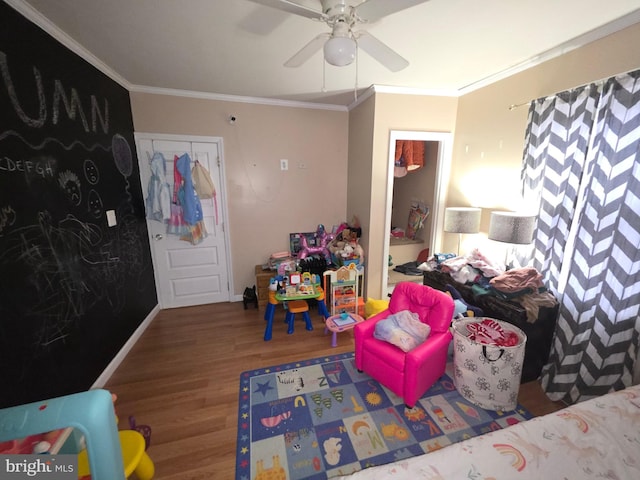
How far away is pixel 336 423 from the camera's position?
5.63ft

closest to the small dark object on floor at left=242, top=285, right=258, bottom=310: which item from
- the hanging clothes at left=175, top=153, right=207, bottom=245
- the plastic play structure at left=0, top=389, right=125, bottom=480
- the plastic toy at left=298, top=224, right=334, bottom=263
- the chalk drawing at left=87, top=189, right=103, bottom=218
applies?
the plastic toy at left=298, top=224, right=334, bottom=263

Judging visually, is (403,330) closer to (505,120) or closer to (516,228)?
(516,228)

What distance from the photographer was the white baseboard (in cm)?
208

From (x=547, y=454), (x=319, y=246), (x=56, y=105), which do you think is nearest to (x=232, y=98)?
(x=56, y=105)

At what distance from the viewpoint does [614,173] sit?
5.36ft

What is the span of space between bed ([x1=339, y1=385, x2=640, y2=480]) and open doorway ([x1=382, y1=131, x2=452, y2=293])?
2.19 metres

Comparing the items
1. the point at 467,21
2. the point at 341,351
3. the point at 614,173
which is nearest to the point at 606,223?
the point at 614,173

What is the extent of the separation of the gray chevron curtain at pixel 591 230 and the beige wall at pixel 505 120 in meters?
0.15

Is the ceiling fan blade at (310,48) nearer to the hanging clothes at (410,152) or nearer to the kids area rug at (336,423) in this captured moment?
the hanging clothes at (410,152)

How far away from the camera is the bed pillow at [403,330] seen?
1.85 metres


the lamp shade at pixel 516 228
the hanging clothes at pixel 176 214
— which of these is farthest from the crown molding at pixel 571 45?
the hanging clothes at pixel 176 214

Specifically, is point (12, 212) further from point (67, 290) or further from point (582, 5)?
point (582, 5)

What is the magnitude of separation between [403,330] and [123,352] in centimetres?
253

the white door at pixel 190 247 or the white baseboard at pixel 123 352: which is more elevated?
the white door at pixel 190 247
